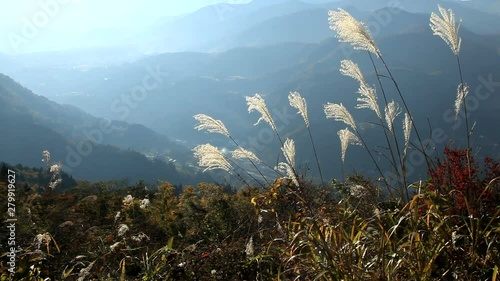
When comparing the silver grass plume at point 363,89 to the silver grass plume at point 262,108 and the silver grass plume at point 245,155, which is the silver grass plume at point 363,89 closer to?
the silver grass plume at point 262,108

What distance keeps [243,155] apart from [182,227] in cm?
384

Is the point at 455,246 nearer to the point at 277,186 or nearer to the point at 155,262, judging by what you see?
the point at 277,186

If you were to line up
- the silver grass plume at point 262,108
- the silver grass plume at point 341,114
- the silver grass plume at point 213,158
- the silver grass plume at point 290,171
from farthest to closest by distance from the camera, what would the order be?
the silver grass plume at point 262,108 → the silver grass plume at point 341,114 → the silver grass plume at point 213,158 → the silver grass plume at point 290,171

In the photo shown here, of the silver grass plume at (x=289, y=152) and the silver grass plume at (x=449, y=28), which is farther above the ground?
the silver grass plume at (x=449, y=28)

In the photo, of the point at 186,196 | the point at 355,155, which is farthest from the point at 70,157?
the point at 186,196

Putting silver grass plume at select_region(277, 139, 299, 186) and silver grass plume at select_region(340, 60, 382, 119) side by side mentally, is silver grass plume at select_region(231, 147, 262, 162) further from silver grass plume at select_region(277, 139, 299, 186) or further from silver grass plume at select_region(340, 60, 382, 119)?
silver grass plume at select_region(340, 60, 382, 119)

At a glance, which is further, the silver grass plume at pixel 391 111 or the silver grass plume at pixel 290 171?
the silver grass plume at pixel 391 111

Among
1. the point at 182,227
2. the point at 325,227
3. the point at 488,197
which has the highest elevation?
the point at 488,197

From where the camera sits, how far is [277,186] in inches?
156

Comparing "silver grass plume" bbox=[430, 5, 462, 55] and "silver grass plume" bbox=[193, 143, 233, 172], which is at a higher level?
"silver grass plume" bbox=[430, 5, 462, 55]

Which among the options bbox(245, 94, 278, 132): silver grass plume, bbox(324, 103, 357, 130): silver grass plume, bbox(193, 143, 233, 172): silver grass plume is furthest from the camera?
bbox(245, 94, 278, 132): silver grass plume

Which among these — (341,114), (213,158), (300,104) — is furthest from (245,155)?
(341,114)

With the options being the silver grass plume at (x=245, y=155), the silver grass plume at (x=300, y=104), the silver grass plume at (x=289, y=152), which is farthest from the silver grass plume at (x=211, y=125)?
the silver grass plume at (x=300, y=104)

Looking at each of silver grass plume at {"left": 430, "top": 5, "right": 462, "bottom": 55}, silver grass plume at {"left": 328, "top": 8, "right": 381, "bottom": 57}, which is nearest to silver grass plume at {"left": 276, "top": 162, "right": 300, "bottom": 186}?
silver grass plume at {"left": 328, "top": 8, "right": 381, "bottom": 57}
